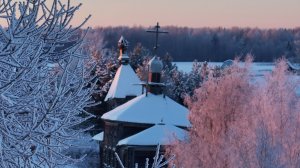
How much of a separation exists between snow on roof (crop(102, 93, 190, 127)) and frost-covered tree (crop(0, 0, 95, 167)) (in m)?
19.7

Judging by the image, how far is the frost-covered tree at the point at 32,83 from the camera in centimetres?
420

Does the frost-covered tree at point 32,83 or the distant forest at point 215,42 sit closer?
the frost-covered tree at point 32,83

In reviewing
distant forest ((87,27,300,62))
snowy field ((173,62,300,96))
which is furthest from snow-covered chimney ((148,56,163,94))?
distant forest ((87,27,300,62))

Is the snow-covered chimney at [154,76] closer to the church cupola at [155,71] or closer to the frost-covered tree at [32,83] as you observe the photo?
the church cupola at [155,71]

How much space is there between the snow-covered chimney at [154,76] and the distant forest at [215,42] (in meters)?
65.2

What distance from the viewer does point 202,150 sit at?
21734mm

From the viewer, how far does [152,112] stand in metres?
25.1

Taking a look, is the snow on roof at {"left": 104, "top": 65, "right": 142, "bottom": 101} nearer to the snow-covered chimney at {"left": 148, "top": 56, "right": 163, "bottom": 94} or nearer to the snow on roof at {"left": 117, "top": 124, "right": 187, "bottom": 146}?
the snow-covered chimney at {"left": 148, "top": 56, "right": 163, "bottom": 94}

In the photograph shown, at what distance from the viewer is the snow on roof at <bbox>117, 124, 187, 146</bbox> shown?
23.6 meters

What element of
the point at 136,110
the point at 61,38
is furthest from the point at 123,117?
the point at 61,38

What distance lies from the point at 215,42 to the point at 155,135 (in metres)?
79.4

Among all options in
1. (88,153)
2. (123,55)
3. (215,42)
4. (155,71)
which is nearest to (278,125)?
(155,71)

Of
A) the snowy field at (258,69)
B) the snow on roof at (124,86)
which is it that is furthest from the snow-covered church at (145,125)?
the snowy field at (258,69)

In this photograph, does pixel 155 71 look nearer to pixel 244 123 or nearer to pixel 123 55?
pixel 244 123
